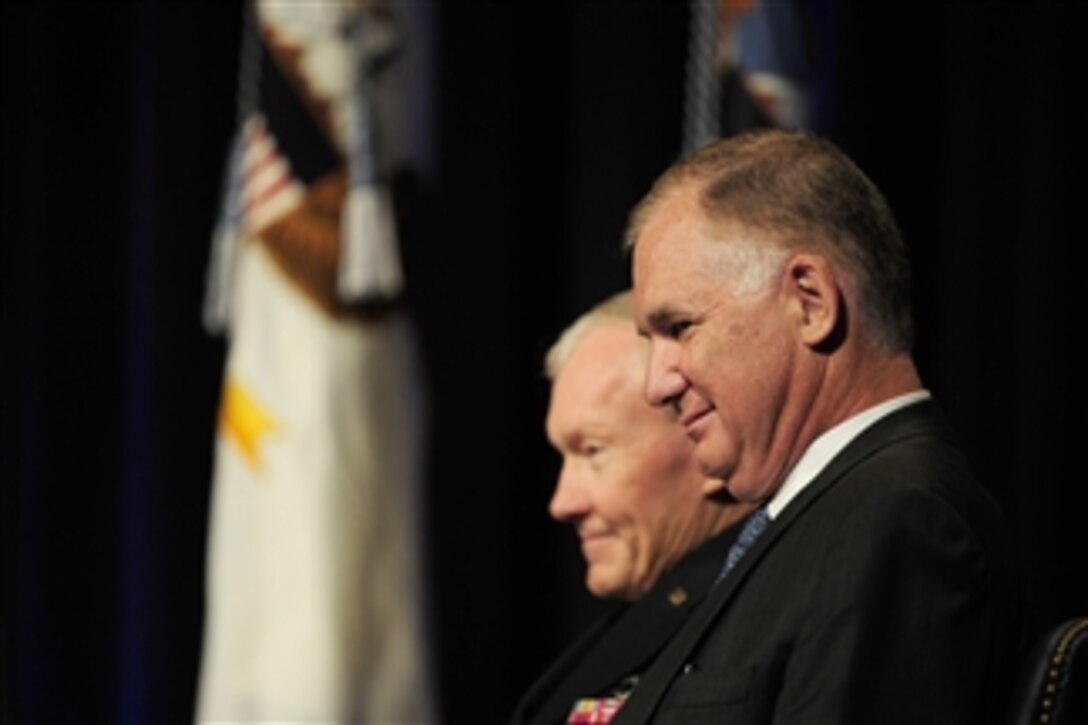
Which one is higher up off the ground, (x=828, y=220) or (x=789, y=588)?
(x=828, y=220)

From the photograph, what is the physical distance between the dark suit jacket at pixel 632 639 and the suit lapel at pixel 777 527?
0.53 m

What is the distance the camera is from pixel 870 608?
5.19 feet

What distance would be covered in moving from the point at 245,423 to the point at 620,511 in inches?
38.4

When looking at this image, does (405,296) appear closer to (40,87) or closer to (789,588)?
(40,87)

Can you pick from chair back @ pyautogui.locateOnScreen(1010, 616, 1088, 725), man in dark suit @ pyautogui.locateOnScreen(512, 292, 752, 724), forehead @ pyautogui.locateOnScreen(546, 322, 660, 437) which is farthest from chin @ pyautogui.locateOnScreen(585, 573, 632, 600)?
chair back @ pyautogui.locateOnScreen(1010, 616, 1088, 725)

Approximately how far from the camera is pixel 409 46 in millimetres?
3318

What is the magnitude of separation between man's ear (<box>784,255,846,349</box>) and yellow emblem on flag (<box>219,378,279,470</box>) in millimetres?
1634

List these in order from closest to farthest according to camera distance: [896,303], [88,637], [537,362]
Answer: [896,303] < [537,362] < [88,637]

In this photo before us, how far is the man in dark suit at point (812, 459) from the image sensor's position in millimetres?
1587

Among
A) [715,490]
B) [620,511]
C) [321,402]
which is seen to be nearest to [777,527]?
[715,490]

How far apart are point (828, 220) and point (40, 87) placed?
97.1 inches

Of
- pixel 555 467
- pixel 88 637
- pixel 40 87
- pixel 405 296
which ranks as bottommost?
pixel 88 637

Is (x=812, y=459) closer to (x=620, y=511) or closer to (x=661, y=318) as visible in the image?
(x=661, y=318)

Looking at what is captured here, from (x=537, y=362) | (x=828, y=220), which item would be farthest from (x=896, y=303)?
(x=537, y=362)
